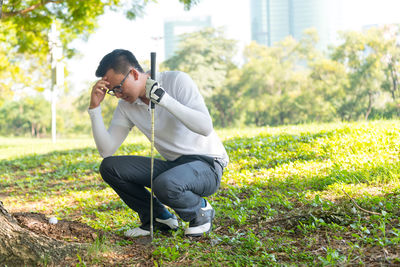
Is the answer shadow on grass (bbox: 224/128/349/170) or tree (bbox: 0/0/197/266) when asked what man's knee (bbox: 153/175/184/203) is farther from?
shadow on grass (bbox: 224/128/349/170)

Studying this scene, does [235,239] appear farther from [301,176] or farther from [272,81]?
[272,81]

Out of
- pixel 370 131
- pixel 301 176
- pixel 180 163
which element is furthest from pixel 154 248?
pixel 370 131

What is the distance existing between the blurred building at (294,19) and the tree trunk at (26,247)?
177431mm

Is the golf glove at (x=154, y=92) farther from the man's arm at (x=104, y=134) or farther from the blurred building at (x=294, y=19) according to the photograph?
the blurred building at (x=294, y=19)

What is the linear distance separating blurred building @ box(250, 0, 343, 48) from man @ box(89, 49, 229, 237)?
176569 mm

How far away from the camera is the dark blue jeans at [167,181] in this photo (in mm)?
3004

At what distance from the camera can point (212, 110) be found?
157ft

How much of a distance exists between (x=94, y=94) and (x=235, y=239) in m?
1.47

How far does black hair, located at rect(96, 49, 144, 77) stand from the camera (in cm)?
309

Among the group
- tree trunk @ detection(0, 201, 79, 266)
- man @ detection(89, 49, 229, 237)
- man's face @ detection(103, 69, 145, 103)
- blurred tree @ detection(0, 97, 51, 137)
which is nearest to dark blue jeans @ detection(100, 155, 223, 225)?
man @ detection(89, 49, 229, 237)

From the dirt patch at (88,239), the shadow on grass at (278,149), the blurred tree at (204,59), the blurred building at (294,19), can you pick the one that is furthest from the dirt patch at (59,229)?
the blurred building at (294,19)

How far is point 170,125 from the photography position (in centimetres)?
329

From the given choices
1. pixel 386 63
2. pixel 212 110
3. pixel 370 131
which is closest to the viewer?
pixel 370 131

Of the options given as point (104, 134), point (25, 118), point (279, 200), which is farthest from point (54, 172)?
point (25, 118)
